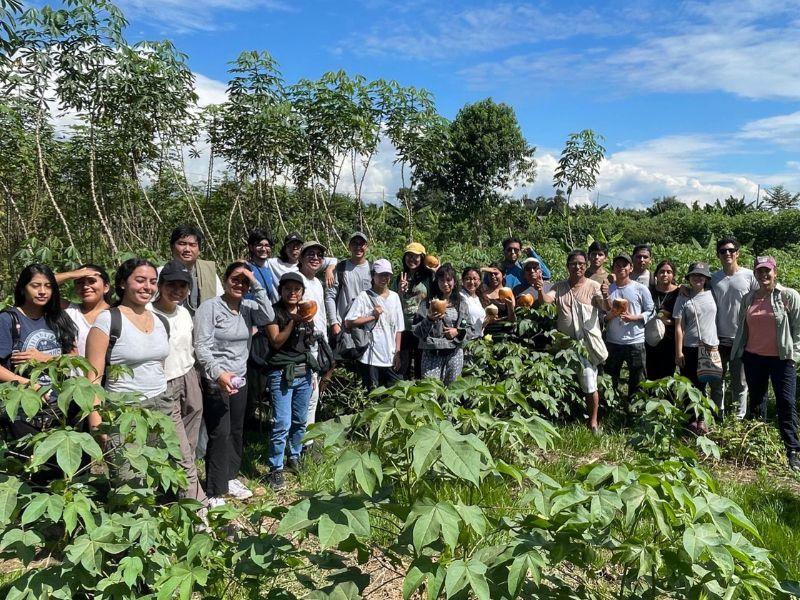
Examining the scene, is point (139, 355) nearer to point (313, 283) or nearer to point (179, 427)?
point (179, 427)

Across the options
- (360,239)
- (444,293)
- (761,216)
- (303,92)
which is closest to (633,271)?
(444,293)

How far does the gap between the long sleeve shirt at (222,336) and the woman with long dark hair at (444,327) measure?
1475mm

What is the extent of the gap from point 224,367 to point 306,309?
72 cm

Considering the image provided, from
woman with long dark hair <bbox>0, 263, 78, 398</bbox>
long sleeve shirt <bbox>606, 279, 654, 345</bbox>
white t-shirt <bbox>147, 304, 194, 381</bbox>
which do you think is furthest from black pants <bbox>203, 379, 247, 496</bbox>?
long sleeve shirt <bbox>606, 279, 654, 345</bbox>

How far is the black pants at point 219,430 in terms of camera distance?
149 inches

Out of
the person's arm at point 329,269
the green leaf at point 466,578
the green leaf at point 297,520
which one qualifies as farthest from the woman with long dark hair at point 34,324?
the green leaf at point 466,578

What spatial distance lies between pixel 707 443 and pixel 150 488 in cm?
275

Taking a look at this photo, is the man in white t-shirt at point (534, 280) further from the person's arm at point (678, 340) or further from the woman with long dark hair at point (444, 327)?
the person's arm at point (678, 340)

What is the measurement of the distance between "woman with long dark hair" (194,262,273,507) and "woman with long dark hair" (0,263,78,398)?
0.74 metres

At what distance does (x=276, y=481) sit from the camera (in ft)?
13.7

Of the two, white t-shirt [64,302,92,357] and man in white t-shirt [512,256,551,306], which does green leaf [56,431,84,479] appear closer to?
white t-shirt [64,302,92,357]

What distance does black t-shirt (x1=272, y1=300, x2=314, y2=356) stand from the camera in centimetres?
420

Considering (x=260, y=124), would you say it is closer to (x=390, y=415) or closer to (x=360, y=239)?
(x=360, y=239)

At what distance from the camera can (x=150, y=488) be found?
2.19 meters
